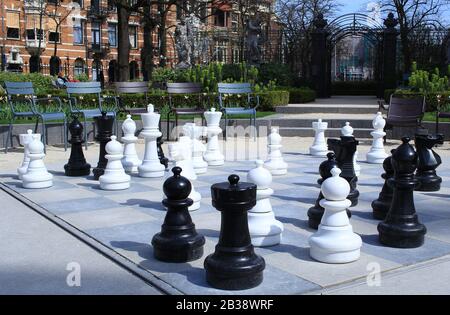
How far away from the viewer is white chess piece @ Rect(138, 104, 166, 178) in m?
6.10

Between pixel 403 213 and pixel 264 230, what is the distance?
93 cm

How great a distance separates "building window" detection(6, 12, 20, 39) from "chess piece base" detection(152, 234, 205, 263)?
43.9 meters

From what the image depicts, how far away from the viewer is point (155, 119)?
6113mm

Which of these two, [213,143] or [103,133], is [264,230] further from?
[213,143]

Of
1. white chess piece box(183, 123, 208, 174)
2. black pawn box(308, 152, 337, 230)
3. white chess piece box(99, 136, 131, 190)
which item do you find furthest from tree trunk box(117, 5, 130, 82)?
black pawn box(308, 152, 337, 230)

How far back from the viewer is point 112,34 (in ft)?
164

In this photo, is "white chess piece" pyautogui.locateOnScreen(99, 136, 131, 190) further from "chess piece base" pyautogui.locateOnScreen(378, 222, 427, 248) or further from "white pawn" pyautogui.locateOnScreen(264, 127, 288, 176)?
"chess piece base" pyautogui.locateOnScreen(378, 222, 427, 248)

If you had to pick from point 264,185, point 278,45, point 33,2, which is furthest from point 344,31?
point 33,2

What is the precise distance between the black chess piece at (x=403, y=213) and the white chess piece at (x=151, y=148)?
3.16 metres

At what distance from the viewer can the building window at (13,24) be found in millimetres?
42594

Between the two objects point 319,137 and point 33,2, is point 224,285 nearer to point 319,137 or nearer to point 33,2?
point 319,137

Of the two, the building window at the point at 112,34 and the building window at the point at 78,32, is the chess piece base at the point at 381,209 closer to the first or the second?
the building window at the point at 78,32

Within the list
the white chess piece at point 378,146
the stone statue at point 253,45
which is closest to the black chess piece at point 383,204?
the white chess piece at point 378,146

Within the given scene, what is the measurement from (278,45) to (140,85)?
1060cm
